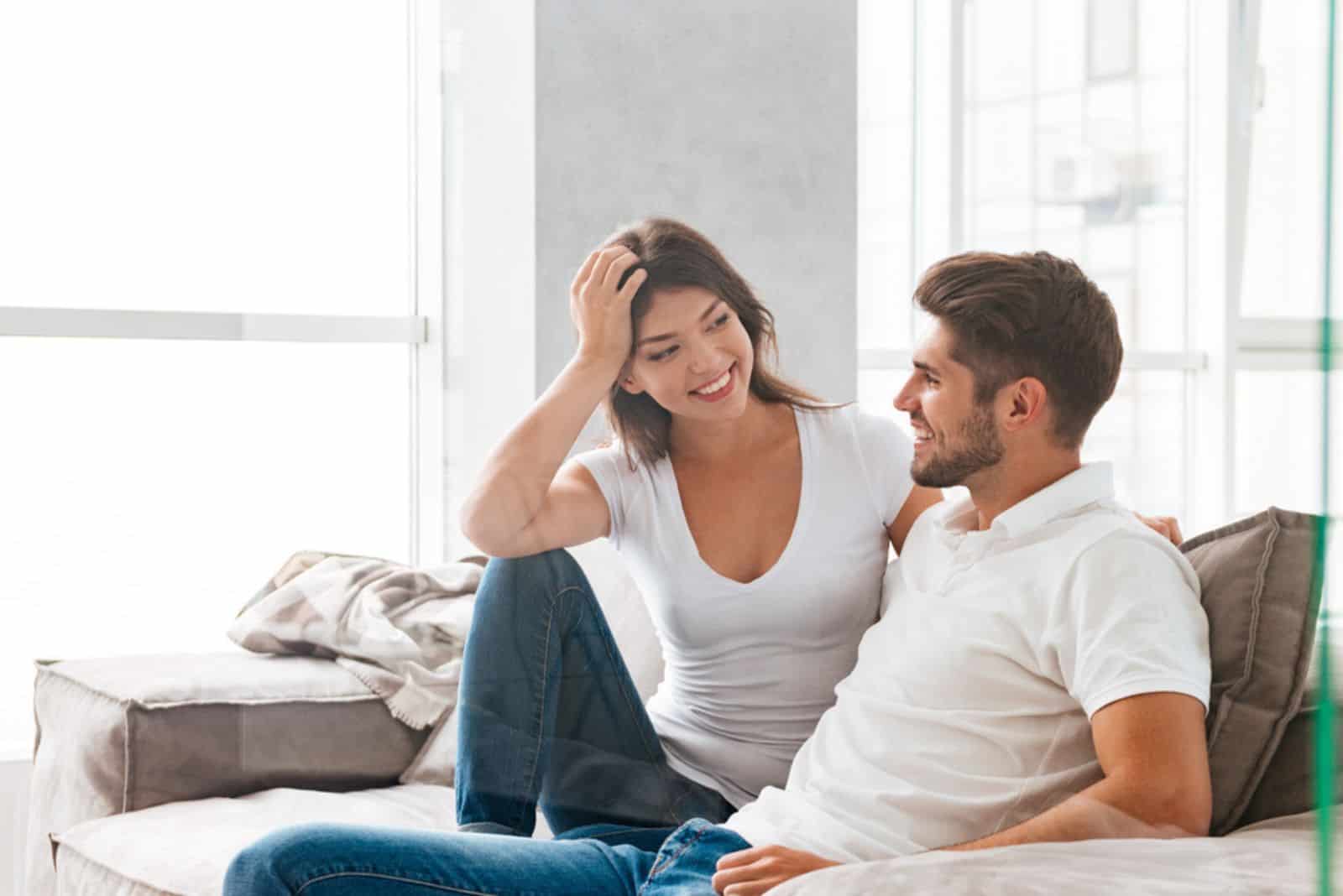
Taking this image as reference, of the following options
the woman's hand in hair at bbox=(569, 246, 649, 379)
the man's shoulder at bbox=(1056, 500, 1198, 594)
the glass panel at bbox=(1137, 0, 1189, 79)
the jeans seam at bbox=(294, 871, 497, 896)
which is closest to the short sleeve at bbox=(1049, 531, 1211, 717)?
the man's shoulder at bbox=(1056, 500, 1198, 594)

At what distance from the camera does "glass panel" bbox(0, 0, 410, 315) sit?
4.83 ft

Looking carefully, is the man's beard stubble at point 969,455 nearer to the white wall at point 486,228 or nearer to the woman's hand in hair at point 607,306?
the woman's hand in hair at point 607,306

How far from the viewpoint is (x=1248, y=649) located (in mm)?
942

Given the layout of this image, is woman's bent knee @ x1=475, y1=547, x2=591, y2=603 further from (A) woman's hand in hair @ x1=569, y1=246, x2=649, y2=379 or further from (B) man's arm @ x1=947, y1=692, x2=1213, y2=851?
(B) man's arm @ x1=947, y1=692, x2=1213, y2=851

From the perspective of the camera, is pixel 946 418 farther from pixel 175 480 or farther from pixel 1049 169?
pixel 175 480

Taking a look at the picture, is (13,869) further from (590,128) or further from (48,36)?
(590,128)

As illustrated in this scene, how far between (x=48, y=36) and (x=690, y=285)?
85 cm

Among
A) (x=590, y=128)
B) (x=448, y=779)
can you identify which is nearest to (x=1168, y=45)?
(x=590, y=128)

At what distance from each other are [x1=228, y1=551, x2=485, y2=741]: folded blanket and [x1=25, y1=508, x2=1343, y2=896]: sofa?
2 cm

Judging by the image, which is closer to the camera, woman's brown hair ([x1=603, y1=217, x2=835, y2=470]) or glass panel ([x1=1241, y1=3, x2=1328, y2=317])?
glass panel ([x1=1241, y1=3, x2=1328, y2=317])

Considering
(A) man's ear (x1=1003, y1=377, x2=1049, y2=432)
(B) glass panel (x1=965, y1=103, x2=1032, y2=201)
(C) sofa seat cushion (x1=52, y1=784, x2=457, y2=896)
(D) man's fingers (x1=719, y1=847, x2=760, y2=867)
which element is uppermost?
(B) glass panel (x1=965, y1=103, x2=1032, y2=201)

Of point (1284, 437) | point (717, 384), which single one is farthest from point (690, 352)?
point (1284, 437)

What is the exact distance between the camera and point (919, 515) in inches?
45.4

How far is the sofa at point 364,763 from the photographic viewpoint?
87cm
